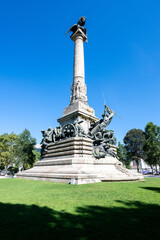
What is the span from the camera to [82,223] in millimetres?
3168

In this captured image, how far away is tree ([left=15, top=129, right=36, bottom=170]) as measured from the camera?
38.6 m

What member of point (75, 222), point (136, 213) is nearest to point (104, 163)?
point (136, 213)

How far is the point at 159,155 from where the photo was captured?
3669cm

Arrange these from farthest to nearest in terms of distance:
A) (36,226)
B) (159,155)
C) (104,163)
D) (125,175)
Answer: (159,155) < (104,163) < (125,175) < (36,226)

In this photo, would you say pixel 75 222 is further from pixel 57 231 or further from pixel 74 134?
pixel 74 134

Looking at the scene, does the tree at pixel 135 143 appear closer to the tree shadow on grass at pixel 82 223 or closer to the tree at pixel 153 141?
the tree at pixel 153 141

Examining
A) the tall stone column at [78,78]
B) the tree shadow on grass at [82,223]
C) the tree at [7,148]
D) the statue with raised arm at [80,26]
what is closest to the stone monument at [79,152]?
the tall stone column at [78,78]

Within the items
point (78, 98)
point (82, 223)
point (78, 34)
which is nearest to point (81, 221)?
point (82, 223)

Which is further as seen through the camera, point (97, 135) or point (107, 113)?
point (107, 113)

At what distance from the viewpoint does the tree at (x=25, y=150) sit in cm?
3862

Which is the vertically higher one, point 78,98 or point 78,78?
point 78,78

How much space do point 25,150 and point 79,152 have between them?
31.1m

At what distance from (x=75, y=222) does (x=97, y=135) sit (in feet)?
43.5

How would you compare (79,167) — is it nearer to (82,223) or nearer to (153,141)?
(82,223)
